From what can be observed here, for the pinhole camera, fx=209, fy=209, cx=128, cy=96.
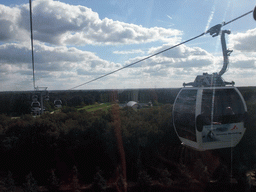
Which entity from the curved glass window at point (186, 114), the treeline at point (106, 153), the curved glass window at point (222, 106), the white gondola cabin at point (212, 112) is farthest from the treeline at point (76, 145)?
the curved glass window at point (222, 106)

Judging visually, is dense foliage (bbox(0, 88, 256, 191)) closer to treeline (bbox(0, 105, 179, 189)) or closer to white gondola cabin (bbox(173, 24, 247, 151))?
treeline (bbox(0, 105, 179, 189))

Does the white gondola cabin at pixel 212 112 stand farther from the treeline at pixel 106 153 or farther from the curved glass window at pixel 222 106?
the treeline at pixel 106 153

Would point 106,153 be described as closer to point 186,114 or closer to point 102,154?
point 102,154

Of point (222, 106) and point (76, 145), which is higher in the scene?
point (222, 106)

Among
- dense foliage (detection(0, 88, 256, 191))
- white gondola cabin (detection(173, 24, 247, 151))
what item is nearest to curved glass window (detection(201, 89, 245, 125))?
white gondola cabin (detection(173, 24, 247, 151))

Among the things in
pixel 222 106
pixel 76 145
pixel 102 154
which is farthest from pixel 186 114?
pixel 76 145

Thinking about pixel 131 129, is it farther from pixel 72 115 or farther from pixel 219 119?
pixel 72 115

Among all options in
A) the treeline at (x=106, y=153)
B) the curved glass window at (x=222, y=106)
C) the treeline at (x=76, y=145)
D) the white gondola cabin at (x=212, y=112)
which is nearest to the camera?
the white gondola cabin at (x=212, y=112)

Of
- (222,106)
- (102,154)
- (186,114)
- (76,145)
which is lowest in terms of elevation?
(102,154)

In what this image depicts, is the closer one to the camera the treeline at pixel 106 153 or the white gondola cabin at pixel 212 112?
the white gondola cabin at pixel 212 112
